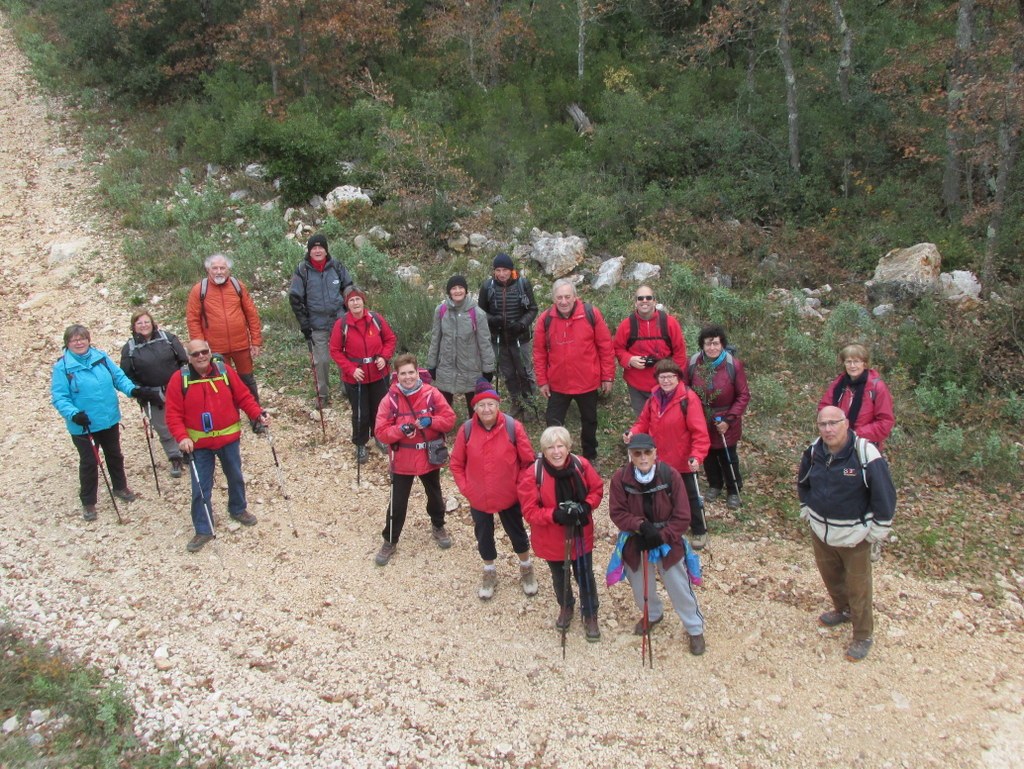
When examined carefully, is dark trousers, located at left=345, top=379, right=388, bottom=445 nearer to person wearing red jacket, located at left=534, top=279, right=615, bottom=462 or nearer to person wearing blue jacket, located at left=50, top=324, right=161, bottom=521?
person wearing red jacket, located at left=534, top=279, right=615, bottom=462

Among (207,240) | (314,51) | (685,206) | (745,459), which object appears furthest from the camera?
(314,51)

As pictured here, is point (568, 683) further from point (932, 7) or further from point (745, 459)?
point (932, 7)

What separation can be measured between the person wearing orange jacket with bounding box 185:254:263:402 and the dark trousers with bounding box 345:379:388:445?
1258 mm

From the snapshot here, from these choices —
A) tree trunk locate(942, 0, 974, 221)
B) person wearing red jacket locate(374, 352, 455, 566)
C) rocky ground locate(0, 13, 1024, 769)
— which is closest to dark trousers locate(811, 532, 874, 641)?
rocky ground locate(0, 13, 1024, 769)

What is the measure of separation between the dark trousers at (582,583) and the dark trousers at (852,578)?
64.0 inches

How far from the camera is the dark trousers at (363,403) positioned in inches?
316

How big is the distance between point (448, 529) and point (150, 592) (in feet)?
8.40

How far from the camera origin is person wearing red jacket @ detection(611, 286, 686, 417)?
23.5 feet

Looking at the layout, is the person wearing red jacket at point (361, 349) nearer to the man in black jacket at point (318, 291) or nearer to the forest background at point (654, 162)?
the man in black jacket at point (318, 291)

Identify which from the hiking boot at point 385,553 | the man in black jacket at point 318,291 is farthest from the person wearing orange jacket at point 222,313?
the hiking boot at point 385,553

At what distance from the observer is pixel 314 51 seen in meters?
16.3

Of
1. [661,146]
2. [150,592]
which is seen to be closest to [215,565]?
[150,592]

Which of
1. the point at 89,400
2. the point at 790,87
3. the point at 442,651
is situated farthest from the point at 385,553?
the point at 790,87

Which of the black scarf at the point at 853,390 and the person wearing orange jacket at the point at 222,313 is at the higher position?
the person wearing orange jacket at the point at 222,313
